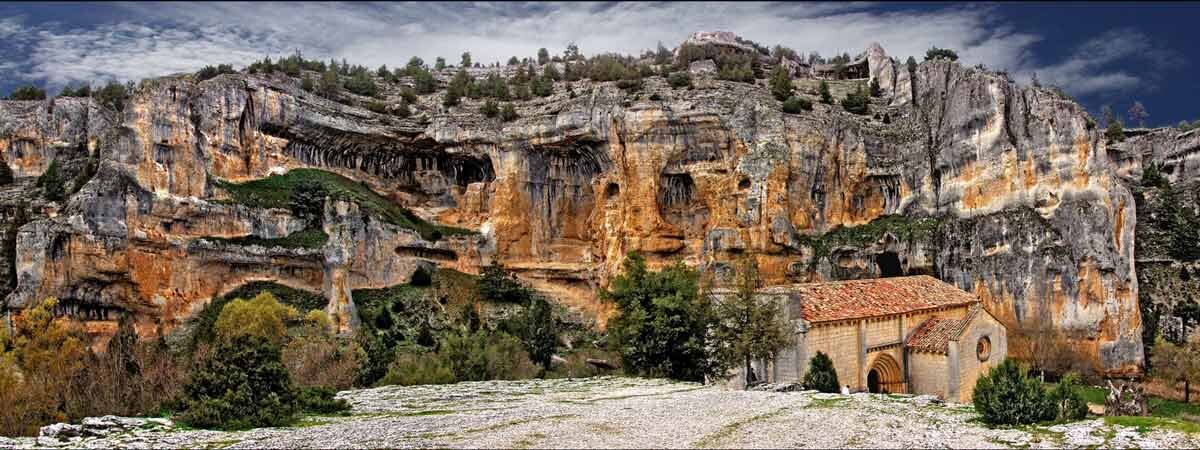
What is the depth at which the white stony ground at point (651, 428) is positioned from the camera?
16.4 metres

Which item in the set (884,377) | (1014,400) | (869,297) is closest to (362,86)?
(869,297)

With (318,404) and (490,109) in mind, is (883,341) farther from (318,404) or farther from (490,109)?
(490,109)

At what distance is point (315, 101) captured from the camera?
2234 inches

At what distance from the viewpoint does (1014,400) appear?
18.3 metres

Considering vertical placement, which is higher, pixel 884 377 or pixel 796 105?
pixel 796 105

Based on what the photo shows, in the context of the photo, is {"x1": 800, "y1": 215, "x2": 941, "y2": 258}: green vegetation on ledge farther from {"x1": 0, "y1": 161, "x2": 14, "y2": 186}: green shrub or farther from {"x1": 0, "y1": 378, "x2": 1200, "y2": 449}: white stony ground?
{"x1": 0, "y1": 161, "x2": 14, "y2": 186}: green shrub

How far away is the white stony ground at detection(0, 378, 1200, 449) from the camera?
53.9 ft

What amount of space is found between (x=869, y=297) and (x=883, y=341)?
2.25 m

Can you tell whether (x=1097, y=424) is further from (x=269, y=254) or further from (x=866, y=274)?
(x=269, y=254)

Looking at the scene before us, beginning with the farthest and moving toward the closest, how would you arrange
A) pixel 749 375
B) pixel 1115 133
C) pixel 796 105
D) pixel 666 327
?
pixel 1115 133, pixel 796 105, pixel 666 327, pixel 749 375

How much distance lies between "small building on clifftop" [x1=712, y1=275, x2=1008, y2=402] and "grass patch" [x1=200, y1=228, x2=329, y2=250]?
2707cm

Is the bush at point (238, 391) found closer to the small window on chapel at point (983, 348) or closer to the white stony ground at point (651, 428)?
the white stony ground at point (651, 428)

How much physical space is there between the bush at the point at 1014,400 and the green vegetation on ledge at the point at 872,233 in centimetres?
3338

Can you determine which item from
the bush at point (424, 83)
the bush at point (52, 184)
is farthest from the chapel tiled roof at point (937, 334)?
the bush at point (52, 184)
